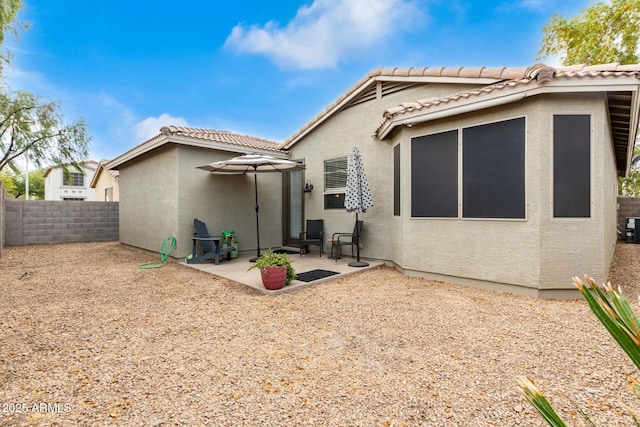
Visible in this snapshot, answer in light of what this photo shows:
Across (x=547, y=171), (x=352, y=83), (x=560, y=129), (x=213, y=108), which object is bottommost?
(x=547, y=171)

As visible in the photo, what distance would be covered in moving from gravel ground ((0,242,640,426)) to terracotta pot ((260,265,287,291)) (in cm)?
28

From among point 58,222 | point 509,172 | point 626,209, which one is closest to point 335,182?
point 509,172

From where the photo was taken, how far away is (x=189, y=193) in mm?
7902

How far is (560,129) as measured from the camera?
459cm

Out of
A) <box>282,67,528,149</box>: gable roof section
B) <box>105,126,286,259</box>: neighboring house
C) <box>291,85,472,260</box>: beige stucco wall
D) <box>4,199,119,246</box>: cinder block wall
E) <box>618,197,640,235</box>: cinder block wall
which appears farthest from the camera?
<box>618,197,640,235</box>: cinder block wall

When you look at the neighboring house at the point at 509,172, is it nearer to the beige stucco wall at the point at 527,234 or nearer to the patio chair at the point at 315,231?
the beige stucco wall at the point at 527,234

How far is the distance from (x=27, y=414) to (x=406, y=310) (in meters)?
3.93

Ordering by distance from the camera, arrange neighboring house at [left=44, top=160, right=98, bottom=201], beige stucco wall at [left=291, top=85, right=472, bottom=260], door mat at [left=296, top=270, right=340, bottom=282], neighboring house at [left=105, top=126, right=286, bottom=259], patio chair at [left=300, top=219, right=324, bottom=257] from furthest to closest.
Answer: neighboring house at [left=44, top=160, right=98, bottom=201] < patio chair at [left=300, top=219, right=324, bottom=257] < neighboring house at [left=105, top=126, right=286, bottom=259] < beige stucco wall at [left=291, top=85, right=472, bottom=260] < door mat at [left=296, top=270, right=340, bottom=282]

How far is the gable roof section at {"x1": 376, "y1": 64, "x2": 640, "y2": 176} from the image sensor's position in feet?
13.9

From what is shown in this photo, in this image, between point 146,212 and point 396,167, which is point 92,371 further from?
point 146,212

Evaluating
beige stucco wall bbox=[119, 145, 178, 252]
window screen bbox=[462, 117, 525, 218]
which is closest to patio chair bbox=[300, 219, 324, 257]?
beige stucco wall bbox=[119, 145, 178, 252]

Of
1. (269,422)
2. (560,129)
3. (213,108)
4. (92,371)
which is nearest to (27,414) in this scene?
(92,371)

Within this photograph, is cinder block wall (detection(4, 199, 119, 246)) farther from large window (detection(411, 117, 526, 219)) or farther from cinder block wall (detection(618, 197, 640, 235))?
cinder block wall (detection(618, 197, 640, 235))

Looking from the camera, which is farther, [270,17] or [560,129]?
[270,17]
